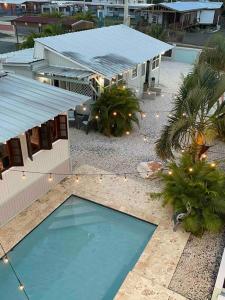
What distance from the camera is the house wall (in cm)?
874

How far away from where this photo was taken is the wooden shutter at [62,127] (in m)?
9.70

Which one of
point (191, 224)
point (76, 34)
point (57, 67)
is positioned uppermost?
point (76, 34)

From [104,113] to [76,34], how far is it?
6166 mm

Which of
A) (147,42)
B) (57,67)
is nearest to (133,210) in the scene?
(57,67)

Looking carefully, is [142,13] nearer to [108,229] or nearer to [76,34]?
[76,34]

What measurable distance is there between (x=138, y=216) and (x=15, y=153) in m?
4.05

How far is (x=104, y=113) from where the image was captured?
45.6 feet

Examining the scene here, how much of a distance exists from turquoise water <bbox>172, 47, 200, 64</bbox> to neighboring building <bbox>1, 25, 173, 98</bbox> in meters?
10.9

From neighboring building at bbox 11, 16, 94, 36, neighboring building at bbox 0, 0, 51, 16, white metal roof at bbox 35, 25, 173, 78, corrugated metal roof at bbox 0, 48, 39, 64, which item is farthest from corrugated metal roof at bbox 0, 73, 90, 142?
neighboring building at bbox 0, 0, 51, 16

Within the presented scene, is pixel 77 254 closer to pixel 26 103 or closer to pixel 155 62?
pixel 26 103

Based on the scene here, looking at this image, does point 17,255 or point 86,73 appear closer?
point 17,255

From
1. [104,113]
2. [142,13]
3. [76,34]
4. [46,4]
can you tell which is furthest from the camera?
[46,4]

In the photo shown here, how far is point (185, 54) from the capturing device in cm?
2847

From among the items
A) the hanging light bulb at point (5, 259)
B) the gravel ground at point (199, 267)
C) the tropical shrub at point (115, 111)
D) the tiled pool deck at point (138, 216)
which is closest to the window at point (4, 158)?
the tiled pool deck at point (138, 216)
